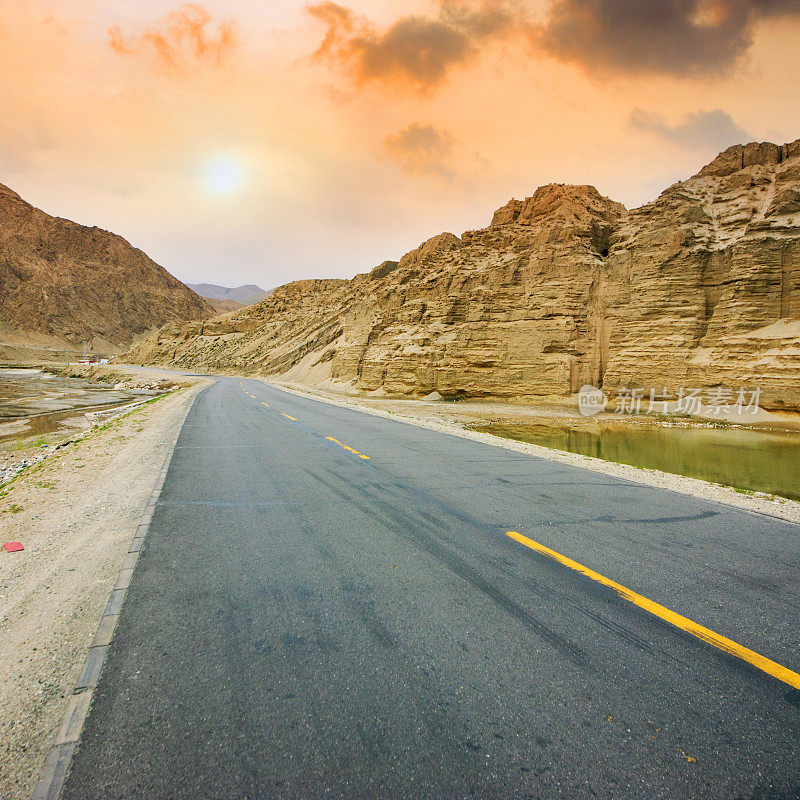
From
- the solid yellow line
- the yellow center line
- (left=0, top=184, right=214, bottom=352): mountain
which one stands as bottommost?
the yellow center line

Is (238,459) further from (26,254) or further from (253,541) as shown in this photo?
(26,254)

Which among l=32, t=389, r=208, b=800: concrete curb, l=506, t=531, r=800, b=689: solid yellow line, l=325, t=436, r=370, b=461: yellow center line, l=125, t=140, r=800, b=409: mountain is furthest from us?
l=125, t=140, r=800, b=409: mountain

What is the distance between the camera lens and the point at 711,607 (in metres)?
3.48

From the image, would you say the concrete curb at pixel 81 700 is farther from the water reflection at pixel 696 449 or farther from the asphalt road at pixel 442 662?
the water reflection at pixel 696 449

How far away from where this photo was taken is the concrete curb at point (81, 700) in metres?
1.95

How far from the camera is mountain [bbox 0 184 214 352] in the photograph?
13250cm

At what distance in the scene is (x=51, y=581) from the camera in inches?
157

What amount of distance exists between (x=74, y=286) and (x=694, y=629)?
19152 centimetres

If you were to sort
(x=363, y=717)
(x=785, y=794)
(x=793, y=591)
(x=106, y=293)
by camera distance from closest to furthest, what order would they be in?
(x=785, y=794) < (x=363, y=717) < (x=793, y=591) < (x=106, y=293)

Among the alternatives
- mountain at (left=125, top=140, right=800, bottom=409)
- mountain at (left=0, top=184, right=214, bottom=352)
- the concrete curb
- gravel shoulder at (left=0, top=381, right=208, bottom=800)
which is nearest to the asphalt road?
the concrete curb

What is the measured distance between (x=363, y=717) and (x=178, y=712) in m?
1.06

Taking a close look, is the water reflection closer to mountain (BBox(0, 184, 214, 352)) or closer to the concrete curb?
the concrete curb

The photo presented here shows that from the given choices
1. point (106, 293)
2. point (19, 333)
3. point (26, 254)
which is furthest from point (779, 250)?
point (26, 254)

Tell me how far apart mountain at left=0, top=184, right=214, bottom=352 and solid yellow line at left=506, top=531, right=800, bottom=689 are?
137m
